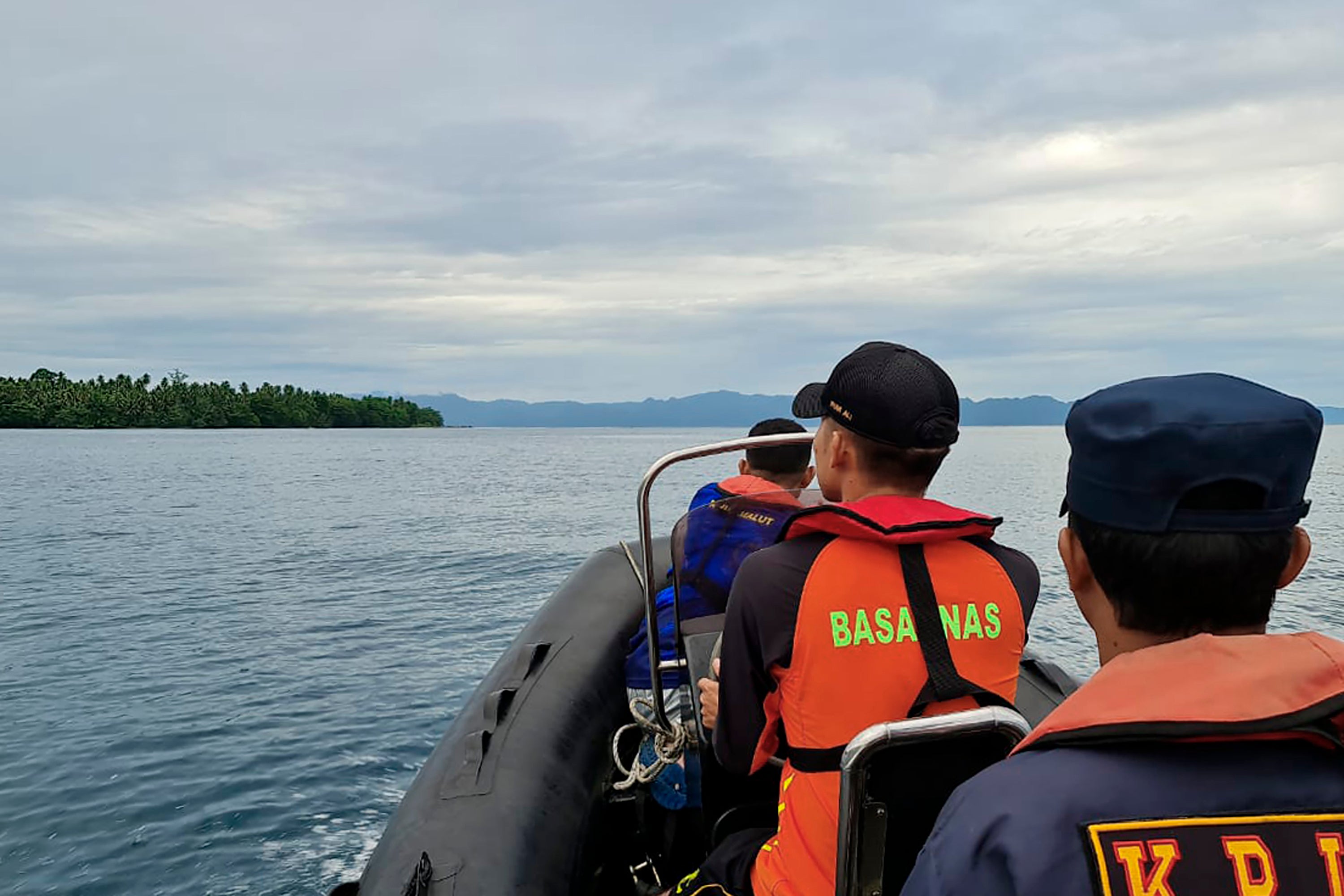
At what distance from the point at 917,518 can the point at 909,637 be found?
0.83 ft

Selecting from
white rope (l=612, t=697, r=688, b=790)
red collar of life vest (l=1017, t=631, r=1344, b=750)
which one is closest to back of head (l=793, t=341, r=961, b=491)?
red collar of life vest (l=1017, t=631, r=1344, b=750)

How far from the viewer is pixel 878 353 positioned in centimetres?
209

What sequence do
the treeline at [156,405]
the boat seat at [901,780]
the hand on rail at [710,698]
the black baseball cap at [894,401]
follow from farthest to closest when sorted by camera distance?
the treeline at [156,405], the hand on rail at [710,698], the black baseball cap at [894,401], the boat seat at [901,780]

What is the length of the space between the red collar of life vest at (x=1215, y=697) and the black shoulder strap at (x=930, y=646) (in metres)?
0.85

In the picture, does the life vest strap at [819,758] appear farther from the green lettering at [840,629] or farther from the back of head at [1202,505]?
the back of head at [1202,505]

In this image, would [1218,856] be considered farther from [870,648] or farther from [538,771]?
[538,771]

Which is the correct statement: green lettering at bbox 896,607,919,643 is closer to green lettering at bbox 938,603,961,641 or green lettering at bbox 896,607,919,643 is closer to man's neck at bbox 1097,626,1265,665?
green lettering at bbox 938,603,961,641

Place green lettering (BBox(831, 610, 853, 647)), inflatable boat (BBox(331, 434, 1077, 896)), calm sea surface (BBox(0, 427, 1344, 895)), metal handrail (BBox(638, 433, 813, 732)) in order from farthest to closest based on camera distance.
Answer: calm sea surface (BBox(0, 427, 1344, 895)) → metal handrail (BBox(638, 433, 813, 732)) → green lettering (BBox(831, 610, 853, 647)) → inflatable boat (BBox(331, 434, 1077, 896))

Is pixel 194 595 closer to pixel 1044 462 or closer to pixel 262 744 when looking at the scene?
pixel 262 744

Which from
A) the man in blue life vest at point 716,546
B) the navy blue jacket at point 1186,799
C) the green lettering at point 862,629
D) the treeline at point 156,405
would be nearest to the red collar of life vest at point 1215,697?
the navy blue jacket at point 1186,799

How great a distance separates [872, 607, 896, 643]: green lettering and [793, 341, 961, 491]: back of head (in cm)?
36

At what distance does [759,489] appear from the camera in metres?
3.21

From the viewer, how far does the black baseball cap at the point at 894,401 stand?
6.44 feet

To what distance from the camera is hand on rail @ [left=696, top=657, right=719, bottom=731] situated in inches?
90.8
